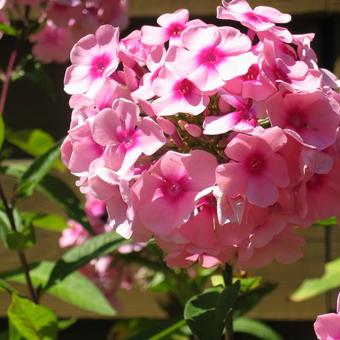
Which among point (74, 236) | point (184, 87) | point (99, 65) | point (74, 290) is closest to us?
point (184, 87)

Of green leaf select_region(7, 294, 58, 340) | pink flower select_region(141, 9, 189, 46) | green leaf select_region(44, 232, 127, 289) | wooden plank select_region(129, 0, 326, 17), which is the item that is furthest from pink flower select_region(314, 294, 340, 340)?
wooden plank select_region(129, 0, 326, 17)

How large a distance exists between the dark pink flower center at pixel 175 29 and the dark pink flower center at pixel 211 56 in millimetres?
59

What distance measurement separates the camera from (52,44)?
187 cm

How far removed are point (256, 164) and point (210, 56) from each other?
0.43 feet

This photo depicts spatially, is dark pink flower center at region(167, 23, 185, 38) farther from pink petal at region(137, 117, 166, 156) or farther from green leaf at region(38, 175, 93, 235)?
green leaf at region(38, 175, 93, 235)

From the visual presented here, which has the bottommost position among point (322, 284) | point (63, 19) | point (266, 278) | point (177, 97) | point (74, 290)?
point (266, 278)

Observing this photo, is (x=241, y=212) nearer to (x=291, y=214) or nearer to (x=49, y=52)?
(x=291, y=214)

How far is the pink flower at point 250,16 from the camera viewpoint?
997 mm

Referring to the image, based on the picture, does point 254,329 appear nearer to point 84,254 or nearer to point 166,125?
point 84,254

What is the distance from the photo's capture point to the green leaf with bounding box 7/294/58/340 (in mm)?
1290

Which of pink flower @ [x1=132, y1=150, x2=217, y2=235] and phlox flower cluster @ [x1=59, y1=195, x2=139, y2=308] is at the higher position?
pink flower @ [x1=132, y1=150, x2=217, y2=235]

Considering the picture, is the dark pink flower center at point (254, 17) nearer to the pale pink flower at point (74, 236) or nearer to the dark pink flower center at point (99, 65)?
the dark pink flower center at point (99, 65)

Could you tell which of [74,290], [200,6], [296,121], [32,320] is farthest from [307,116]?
[200,6]

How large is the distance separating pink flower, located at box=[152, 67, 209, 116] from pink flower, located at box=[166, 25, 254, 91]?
0.04 ft
